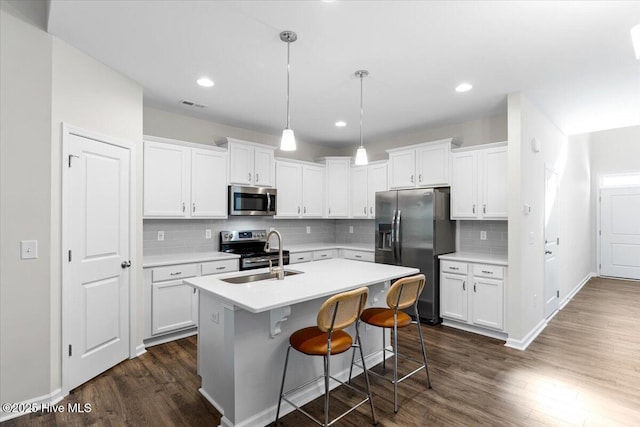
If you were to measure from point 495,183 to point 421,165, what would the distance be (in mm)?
1032

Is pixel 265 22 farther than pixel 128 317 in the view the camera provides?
No

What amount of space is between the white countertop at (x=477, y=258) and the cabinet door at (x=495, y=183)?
51cm

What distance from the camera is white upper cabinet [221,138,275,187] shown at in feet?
14.5

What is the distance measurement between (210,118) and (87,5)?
232cm

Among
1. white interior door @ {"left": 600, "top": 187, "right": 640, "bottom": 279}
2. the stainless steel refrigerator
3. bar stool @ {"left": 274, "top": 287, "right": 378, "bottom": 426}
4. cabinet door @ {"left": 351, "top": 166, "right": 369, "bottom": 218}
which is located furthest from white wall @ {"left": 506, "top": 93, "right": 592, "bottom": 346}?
white interior door @ {"left": 600, "top": 187, "right": 640, "bottom": 279}

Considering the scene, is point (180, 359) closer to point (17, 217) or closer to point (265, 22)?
point (17, 217)

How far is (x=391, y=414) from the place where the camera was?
2303mm

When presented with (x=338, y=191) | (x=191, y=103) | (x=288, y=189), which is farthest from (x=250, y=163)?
(x=338, y=191)

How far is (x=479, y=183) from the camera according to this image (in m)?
4.09

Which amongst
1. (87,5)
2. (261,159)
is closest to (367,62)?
(87,5)

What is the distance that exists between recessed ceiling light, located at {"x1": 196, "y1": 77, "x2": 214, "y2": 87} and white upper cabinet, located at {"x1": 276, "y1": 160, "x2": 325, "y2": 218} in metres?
1.87

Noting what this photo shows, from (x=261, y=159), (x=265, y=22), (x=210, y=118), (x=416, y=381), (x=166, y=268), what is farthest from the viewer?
(x=261, y=159)

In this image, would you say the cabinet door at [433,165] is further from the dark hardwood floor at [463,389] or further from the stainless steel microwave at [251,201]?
the stainless steel microwave at [251,201]

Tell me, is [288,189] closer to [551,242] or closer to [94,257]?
[94,257]
